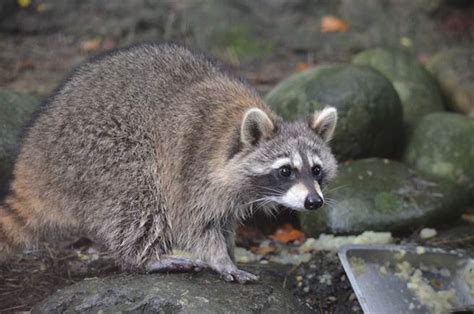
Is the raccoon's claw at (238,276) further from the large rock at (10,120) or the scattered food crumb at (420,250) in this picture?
the large rock at (10,120)

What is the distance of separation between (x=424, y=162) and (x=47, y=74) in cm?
354

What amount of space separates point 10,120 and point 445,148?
2.99 meters

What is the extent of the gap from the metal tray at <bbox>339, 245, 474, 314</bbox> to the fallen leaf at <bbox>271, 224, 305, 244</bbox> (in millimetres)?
755

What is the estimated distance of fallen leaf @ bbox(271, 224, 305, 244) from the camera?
192 inches

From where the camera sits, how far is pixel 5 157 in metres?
4.56

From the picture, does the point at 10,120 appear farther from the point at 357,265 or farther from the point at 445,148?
the point at 445,148

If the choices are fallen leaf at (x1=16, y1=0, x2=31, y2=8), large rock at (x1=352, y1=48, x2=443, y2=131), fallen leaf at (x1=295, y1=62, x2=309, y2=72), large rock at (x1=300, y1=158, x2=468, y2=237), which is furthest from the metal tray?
fallen leaf at (x1=16, y1=0, x2=31, y2=8)

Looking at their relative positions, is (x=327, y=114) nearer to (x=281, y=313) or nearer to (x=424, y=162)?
(x=281, y=313)

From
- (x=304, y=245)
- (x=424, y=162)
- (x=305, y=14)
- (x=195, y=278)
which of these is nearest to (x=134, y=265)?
(x=195, y=278)

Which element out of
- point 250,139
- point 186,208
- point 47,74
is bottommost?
point 186,208

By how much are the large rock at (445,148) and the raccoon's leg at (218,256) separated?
185 cm

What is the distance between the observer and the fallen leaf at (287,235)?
487cm

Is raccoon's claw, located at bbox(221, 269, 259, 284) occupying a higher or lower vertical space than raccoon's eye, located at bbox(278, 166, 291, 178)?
lower

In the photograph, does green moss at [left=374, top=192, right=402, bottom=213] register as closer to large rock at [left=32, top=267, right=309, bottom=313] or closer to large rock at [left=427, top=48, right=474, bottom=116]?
large rock at [left=32, top=267, right=309, bottom=313]
